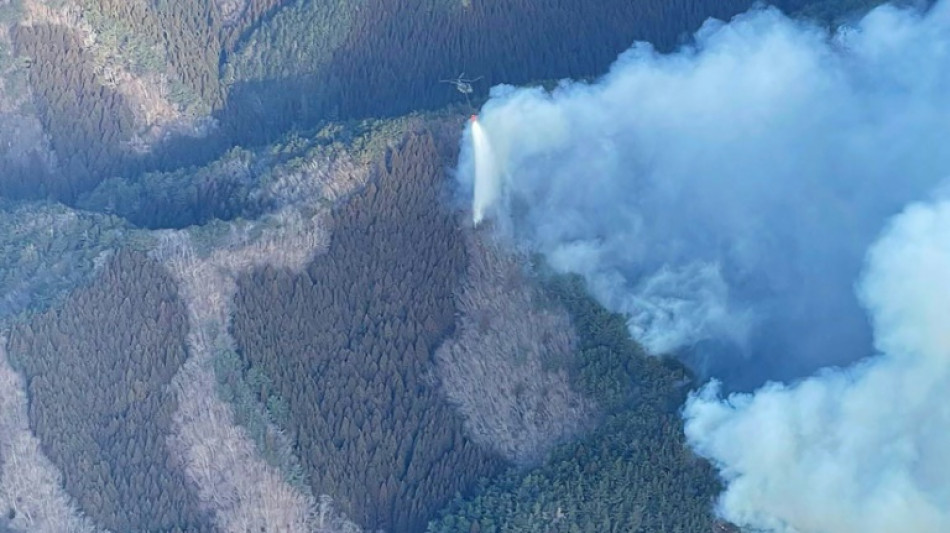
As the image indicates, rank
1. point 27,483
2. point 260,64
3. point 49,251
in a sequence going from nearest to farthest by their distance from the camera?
point 27,483
point 49,251
point 260,64

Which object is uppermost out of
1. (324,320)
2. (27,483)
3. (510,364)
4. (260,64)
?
(260,64)

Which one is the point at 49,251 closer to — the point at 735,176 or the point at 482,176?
the point at 482,176

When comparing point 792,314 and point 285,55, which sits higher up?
point 285,55

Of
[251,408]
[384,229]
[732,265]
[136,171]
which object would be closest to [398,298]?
[384,229]

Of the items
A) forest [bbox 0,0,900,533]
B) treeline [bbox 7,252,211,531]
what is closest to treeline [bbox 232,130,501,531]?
forest [bbox 0,0,900,533]

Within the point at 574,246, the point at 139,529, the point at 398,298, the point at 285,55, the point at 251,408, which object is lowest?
the point at 139,529

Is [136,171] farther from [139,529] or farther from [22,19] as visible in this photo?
[139,529]

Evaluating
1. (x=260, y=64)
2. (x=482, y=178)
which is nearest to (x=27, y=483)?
(x=482, y=178)

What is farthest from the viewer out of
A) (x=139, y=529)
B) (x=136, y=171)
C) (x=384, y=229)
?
(x=136, y=171)
